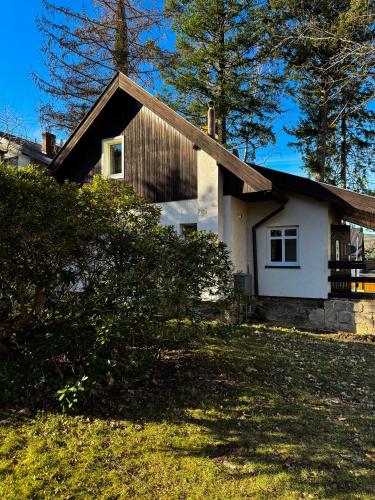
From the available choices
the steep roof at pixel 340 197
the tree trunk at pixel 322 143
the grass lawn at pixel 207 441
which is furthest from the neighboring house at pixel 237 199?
the tree trunk at pixel 322 143

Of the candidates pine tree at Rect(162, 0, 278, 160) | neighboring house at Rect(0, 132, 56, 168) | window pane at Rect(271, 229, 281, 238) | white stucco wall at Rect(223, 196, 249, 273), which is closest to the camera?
white stucco wall at Rect(223, 196, 249, 273)

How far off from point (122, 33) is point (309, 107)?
9495 mm

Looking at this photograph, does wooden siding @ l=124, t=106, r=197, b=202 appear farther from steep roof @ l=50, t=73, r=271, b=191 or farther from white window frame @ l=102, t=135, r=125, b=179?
white window frame @ l=102, t=135, r=125, b=179

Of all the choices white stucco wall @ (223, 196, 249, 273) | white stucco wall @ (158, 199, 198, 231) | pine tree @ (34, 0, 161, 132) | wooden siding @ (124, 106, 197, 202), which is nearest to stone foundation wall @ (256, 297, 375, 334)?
white stucco wall @ (223, 196, 249, 273)

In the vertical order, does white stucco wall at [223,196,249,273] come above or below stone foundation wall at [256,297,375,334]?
above

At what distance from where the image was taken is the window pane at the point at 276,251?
1138 cm

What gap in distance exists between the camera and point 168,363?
551 cm

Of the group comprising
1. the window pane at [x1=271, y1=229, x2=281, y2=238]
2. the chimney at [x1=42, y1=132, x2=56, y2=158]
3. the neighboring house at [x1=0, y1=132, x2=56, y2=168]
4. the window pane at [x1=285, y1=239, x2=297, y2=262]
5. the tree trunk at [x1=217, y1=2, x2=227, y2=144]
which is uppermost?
the tree trunk at [x1=217, y1=2, x2=227, y2=144]

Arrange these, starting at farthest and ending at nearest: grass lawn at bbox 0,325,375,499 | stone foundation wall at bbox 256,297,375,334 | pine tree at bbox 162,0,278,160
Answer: pine tree at bbox 162,0,278,160, stone foundation wall at bbox 256,297,375,334, grass lawn at bbox 0,325,375,499

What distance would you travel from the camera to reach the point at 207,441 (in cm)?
369

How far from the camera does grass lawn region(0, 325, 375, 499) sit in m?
3.03

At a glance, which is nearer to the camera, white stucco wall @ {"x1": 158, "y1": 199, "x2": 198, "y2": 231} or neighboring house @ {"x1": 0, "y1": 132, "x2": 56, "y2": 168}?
white stucco wall @ {"x1": 158, "y1": 199, "x2": 198, "y2": 231}

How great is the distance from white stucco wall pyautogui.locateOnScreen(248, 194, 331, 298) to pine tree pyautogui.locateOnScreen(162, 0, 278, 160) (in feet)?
26.4

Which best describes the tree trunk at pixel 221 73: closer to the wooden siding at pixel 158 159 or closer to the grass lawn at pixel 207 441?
the wooden siding at pixel 158 159
